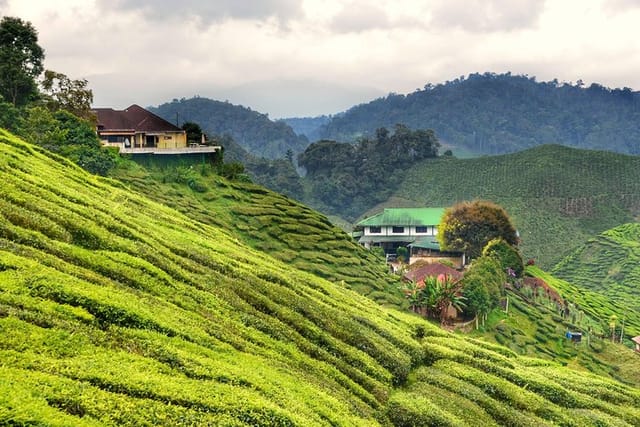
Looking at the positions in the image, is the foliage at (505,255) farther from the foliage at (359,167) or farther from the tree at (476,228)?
the foliage at (359,167)

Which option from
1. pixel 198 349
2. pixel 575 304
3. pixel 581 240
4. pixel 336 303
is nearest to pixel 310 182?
pixel 581 240

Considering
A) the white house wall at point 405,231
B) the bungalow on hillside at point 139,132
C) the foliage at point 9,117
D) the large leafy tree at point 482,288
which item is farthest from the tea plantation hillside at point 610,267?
the foliage at point 9,117

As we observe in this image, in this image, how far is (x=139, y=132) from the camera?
168 ft

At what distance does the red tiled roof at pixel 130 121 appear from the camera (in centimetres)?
5181

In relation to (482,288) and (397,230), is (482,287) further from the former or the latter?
(397,230)

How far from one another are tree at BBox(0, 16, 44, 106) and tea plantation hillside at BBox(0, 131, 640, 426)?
18.2 meters

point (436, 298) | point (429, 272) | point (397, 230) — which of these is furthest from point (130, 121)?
point (397, 230)

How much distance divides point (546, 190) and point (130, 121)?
3392 inches

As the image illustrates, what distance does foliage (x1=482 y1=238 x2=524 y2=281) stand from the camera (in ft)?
166

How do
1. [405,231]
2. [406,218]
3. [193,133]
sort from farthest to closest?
[406,218] < [405,231] < [193,133]

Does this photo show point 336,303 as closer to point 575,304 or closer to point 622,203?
point 575,304

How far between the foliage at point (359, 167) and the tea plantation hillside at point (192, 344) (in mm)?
107656

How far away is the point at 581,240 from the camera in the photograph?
9888 centimetres

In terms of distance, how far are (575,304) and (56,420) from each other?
5620cm
